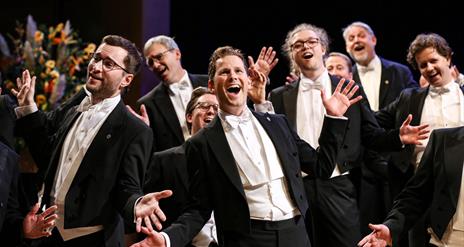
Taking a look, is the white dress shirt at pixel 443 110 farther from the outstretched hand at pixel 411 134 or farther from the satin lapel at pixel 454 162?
the satin lapel at pixel 454 162

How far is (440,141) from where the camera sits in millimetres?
3656

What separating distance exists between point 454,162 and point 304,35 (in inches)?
58.2

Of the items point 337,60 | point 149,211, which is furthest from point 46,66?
point 149,211

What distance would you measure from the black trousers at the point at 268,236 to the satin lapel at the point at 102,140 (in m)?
0.66

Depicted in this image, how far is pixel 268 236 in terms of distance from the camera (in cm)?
329

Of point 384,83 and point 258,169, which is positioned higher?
point 384,83

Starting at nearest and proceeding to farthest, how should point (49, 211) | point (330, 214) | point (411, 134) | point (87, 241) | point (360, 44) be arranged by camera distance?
point (49, 211)
point (87, 241)
point (411, 134)
point (330, 214)
point (360, 44)

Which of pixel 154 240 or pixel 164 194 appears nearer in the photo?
pixel 164 194

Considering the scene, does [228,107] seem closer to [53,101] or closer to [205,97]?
[205,97]

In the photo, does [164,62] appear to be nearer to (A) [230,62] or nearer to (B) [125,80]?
(B) [125,80]

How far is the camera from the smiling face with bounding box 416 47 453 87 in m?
4.81

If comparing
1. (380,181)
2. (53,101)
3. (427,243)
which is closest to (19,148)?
(53,101)

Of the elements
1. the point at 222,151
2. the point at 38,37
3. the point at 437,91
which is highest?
the point at 38,37

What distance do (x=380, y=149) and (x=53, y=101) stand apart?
2.59 metres
